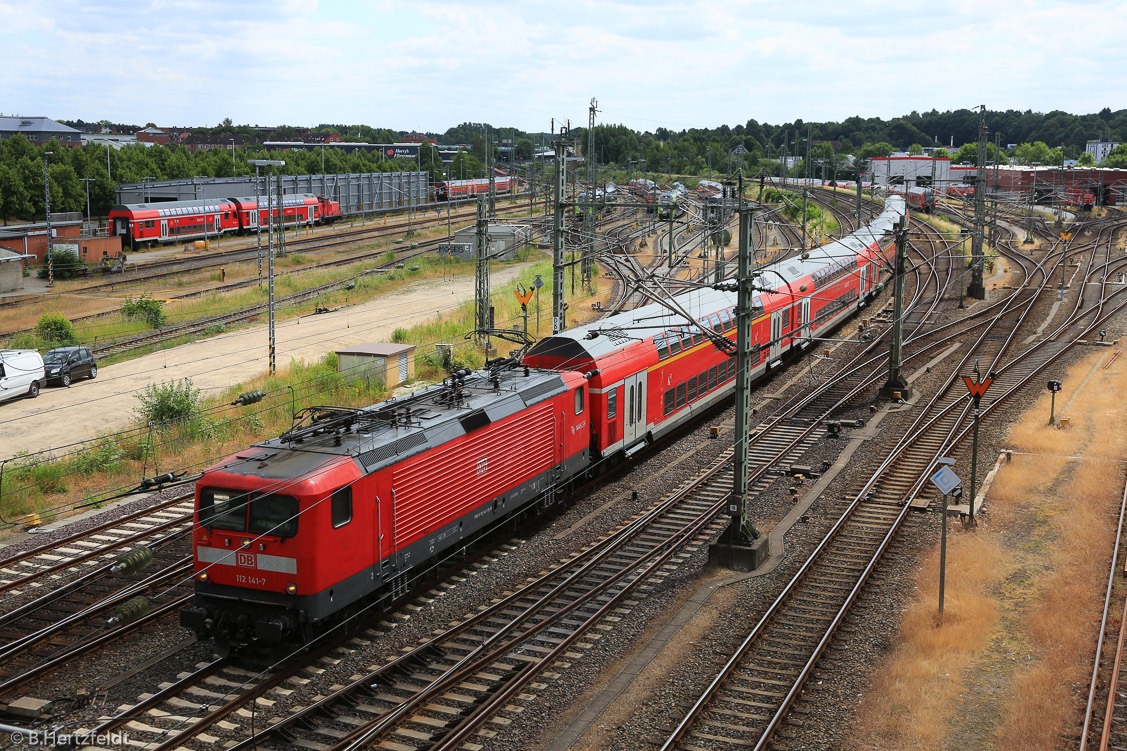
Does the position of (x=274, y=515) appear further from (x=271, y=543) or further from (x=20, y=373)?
(x=20, y=373)

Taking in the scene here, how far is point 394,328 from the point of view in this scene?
1877 inches

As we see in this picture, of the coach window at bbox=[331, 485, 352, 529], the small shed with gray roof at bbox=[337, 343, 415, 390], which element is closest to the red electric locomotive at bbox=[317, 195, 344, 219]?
the small shed with gray roof at bbox=[337, 343, 415, 390]

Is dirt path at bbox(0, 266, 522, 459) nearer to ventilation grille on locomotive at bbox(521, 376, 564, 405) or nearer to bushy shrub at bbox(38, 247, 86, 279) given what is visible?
ventilation grille on locomotive at bbox(521, 376, 564, 405)

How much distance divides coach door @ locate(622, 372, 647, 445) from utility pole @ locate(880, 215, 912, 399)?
11.2 meters

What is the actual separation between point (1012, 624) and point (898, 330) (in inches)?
698

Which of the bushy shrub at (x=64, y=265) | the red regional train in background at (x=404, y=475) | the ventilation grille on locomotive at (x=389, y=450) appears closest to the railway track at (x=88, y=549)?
the red regional train in background at (x=404, y=475)

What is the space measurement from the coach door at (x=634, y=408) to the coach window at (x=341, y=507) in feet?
37.3

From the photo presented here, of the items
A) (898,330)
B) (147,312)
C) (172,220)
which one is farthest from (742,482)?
(172,220)

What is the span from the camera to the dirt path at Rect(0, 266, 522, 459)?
30891 mm

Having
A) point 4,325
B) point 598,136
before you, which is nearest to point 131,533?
point 4,325

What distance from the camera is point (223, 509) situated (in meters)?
15.2

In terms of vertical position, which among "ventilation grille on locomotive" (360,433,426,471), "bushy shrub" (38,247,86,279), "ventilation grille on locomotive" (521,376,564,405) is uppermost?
"bushy shrub" (38,247,86,279)

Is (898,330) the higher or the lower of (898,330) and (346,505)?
the higher

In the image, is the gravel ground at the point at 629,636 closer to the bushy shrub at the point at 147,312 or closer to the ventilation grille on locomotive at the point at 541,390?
the ventilation grille on locomotive at the point at 541,390
